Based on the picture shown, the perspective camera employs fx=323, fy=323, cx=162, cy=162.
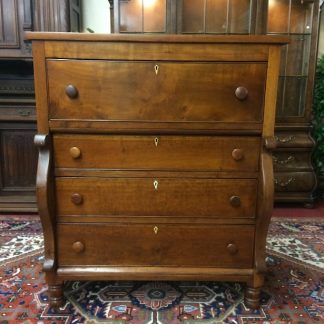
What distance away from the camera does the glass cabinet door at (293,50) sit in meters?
2.57

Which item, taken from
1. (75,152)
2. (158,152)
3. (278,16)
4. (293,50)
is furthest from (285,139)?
(75,152)

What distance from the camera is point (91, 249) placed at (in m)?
1.32

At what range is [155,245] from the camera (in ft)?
4.34

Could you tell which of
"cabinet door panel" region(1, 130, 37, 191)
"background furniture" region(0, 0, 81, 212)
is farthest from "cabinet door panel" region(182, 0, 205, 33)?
"cabinet door panel" region(1, 130, 37, 191)

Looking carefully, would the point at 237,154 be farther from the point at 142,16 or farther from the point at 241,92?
the point at 142,16

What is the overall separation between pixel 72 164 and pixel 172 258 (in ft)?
1.83

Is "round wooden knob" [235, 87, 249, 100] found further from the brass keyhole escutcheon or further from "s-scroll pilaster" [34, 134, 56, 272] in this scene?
"s-scroll pilaster" [34, 134, 56, 272]

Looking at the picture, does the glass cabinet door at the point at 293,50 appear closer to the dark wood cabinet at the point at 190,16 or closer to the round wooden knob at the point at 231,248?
the dark wood cabinet at the point at 190,16

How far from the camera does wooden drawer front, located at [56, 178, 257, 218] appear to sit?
1.27 meters

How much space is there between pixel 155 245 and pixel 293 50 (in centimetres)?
213

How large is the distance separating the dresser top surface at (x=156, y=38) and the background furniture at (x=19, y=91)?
1.30 metres

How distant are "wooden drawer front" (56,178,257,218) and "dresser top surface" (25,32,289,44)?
0.52m

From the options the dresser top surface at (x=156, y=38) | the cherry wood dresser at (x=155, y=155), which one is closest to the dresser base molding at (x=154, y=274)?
the cherry wood dresser at (x=155, y=155)

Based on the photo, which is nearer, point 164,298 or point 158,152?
point 158,152
